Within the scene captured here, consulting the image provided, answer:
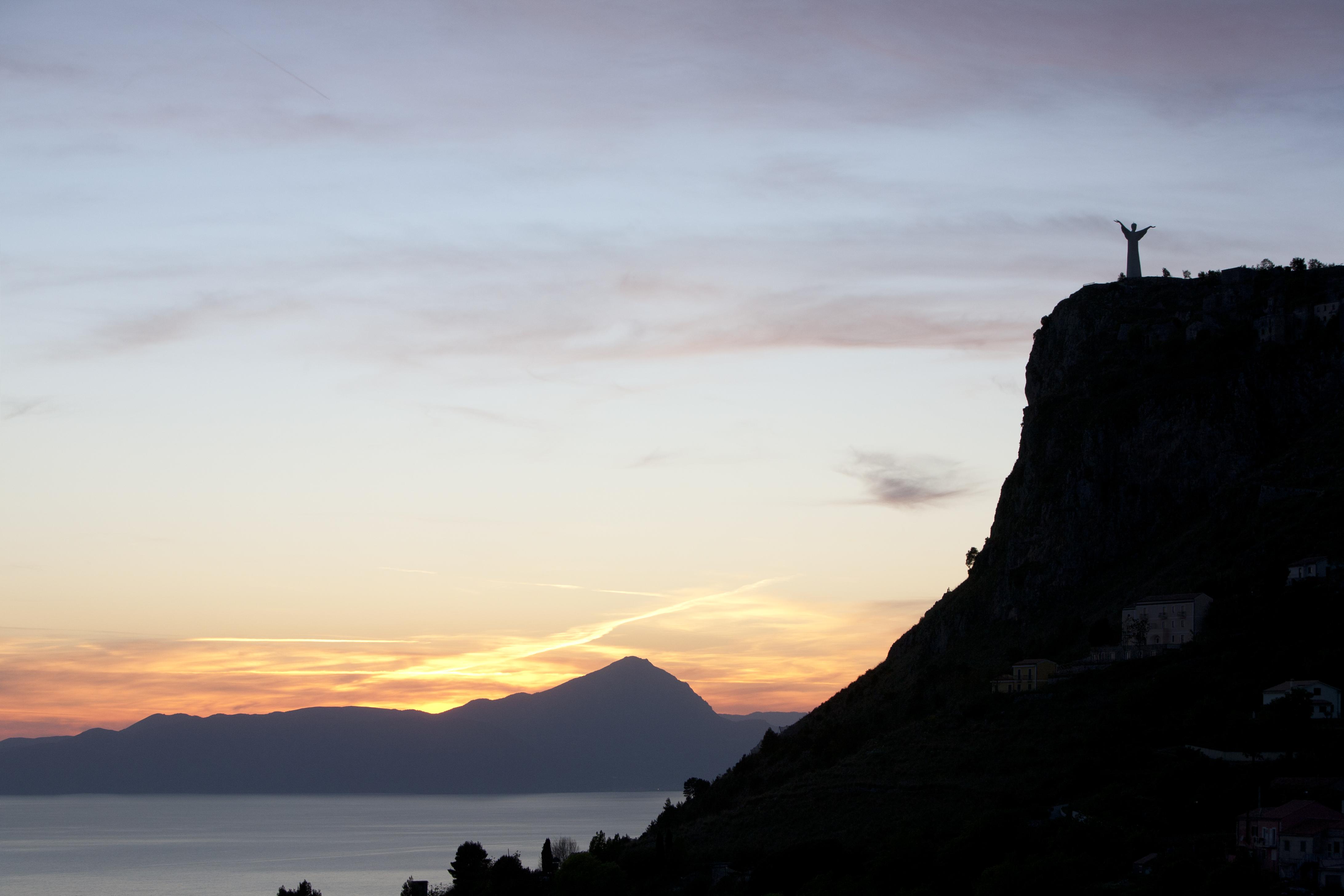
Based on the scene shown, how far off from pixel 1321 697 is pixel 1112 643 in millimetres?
20554

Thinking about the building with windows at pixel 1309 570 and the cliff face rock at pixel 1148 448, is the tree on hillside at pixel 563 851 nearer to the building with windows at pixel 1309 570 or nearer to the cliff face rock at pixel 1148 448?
the cliff face rock at pixel 1148 448

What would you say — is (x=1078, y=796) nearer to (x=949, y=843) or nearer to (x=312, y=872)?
(x=949, y=843)

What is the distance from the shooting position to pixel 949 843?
73.3 meters

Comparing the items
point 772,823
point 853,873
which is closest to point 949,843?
point 853,873

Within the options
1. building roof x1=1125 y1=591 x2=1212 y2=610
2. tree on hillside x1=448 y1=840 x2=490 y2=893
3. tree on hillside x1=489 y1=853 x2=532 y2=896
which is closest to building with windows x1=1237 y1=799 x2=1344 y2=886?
building roof x1=1125 y1=591 x2=1212 y2=610

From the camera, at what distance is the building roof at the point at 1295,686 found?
262ft

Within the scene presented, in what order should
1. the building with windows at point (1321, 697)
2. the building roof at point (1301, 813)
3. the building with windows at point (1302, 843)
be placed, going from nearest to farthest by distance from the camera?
the building with windows at point (1302, 843)
the building roof at point (1301, 813)
the building with windows at point (1321, 697)

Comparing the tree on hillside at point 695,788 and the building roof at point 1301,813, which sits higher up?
the building roof at point 1301,813

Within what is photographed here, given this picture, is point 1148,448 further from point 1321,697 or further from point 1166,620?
point 1321,697

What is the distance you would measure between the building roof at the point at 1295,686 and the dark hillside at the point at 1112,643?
209 cm

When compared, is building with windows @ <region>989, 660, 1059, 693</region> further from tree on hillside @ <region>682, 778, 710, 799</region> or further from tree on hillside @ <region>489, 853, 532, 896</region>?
tree on hillside @ <region>489, 853, 532, 896</region>

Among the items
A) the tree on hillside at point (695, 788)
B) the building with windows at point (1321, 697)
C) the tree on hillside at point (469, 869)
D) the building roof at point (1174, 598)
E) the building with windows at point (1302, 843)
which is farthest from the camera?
the tree on hillside at point (695, 788)

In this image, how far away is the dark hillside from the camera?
239 ft

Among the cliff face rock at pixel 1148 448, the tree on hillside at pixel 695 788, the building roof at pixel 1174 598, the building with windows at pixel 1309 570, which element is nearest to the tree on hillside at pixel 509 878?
the tree on hillside at pixel 695 788
